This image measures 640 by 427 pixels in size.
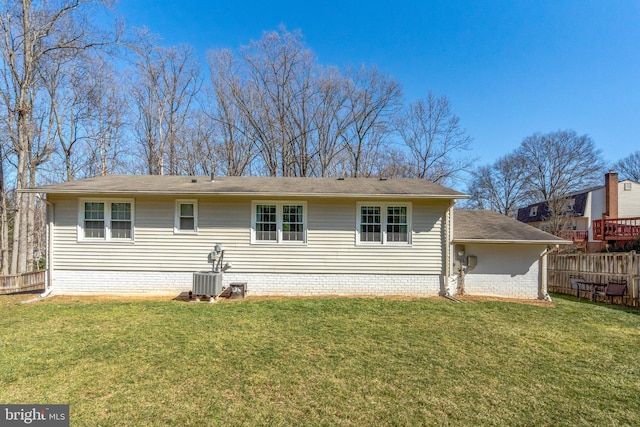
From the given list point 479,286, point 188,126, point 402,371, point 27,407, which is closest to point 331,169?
point 188,126

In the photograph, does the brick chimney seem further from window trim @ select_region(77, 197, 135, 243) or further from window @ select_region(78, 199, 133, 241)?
window @ select_region(78, 199, 133, 241)

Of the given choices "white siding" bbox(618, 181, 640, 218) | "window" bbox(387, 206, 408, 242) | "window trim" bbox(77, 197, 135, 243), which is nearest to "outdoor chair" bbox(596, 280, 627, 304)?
"window" bbox(387, 206, 408, 242)

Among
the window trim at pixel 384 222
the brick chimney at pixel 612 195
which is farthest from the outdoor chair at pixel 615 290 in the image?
the brick chimney at pixel 612 195

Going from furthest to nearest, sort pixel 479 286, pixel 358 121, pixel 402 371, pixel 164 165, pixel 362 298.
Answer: pixel 358 121 → pixel 164 165 → pixel 479 286 → pixel 362 298 → pixel 402 371

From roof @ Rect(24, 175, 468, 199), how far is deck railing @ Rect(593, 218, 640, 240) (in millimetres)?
16248

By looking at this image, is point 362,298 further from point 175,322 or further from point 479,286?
point 175,322

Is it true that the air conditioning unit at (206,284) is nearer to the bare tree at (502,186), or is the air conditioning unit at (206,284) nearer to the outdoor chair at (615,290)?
the outdoor chair at (615,290)

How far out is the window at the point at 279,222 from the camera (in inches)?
345

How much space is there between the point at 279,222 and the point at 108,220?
5.04 metres

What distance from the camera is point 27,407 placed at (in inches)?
121

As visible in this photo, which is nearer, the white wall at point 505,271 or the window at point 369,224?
the window at point 369,224

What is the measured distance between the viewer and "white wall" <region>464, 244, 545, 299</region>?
9.20 metres

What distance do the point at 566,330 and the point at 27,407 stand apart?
8640 millimetres

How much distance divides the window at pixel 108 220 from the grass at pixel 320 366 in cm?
225
